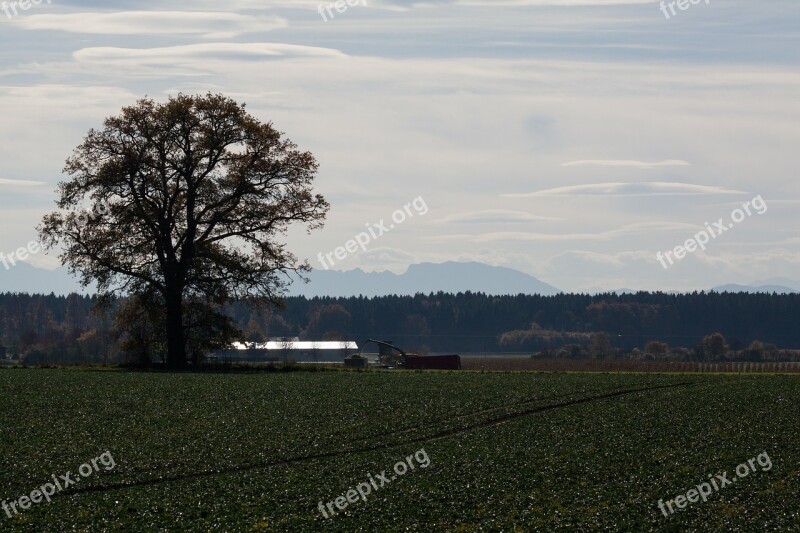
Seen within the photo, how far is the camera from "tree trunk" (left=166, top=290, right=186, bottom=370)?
7462 centimetres

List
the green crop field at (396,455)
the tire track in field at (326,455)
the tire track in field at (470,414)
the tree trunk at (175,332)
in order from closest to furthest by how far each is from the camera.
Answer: the green crop field at (396,455), the tire track in field at (326,455), the tire track in field at (470,414), the tree trunk at (175,332)

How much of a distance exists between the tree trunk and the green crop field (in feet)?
55.5

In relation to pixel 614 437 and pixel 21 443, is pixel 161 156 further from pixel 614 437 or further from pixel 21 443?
pixel 614 437

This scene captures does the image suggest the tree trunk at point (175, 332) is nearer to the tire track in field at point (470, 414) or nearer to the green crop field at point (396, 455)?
the green crop field at point (396, 455)

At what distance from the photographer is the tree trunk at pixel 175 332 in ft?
245

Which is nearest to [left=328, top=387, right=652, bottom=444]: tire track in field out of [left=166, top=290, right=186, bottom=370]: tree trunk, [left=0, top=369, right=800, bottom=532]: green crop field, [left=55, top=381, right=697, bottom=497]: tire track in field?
[left=0, top=369, right=800, bottom=532]: green crop field

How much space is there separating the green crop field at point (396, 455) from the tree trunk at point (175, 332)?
55.5 ft

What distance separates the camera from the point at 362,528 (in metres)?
27.2

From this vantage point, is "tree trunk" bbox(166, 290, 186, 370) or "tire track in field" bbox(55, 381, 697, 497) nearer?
"tire track in field" bbox(55, 381, 697, 497)

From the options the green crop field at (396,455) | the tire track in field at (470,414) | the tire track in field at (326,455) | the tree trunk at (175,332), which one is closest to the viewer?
the green crop field at (396,455)

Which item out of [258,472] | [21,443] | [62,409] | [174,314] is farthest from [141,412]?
[174,314]

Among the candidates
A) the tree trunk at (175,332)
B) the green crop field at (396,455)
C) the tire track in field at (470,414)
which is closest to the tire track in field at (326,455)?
the green crop field at (396,455)

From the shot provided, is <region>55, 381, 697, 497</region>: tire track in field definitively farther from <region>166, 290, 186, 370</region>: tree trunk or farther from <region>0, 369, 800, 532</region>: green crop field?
<region>166, 290, 186, 370</region>: tree trunk

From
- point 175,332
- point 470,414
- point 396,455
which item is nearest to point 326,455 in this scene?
point 396,455
